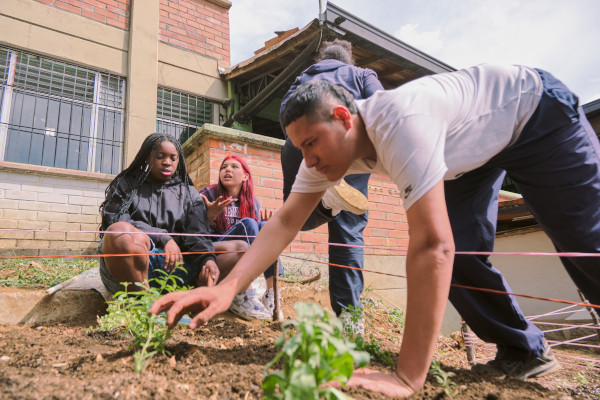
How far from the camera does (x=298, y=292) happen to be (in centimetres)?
377

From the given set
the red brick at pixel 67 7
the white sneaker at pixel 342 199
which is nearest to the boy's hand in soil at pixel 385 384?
the white sneaker at pixel 342 199

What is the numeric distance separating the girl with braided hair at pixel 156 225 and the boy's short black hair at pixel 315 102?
1.45 m

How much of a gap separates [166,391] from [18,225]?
5716mm

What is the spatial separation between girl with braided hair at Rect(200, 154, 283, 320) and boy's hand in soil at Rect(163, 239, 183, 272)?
38cm

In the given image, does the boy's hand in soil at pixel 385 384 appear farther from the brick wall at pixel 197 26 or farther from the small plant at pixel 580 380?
the brick wall at pixel 197 26

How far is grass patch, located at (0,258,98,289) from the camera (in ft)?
→ 10.6

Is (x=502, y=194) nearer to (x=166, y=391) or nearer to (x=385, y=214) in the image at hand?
(x=385, y=214)

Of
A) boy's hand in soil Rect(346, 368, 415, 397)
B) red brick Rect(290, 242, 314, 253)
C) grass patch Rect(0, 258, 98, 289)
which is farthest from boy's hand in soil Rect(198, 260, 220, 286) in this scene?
red brick Rect(290, 242, 314, 253)

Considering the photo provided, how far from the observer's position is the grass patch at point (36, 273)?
10.6 feet

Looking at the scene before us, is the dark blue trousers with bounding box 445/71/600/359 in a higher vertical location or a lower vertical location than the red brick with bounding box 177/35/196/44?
lower

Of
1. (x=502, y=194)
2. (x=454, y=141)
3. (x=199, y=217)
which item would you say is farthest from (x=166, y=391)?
(x=502, y=194)

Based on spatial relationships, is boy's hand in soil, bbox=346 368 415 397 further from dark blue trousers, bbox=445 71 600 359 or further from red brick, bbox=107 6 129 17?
red brick, bbox=107 6 129 17

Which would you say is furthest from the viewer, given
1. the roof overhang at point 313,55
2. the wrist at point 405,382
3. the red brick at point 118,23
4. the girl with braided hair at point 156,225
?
the red brick at point 118,23

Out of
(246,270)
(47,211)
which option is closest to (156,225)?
(246,270)
